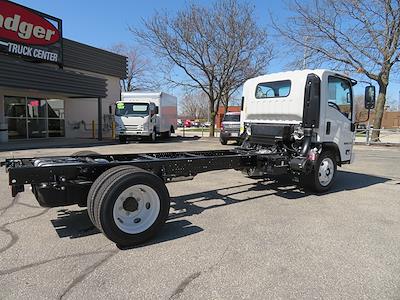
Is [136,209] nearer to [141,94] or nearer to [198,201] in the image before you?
[198,201]

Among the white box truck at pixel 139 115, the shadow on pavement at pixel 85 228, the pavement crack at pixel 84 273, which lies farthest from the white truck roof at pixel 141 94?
the pavement crack at pixel 84 273

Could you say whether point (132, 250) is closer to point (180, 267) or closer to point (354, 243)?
point (180, 267)

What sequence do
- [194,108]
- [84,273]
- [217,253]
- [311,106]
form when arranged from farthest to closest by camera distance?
[194,108]
[311,106]
[217,253]
[84,273]

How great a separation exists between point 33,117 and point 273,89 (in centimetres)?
1807

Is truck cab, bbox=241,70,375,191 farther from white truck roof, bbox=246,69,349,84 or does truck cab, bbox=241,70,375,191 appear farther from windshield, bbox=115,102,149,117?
windshield, bbox=115,102,149,117

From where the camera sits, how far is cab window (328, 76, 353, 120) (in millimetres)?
7238

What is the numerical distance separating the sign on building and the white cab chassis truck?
48.8 ft

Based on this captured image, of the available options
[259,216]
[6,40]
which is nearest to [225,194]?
[259,216]

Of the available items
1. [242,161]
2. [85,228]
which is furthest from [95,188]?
[242,161]

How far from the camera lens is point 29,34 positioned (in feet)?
61.2

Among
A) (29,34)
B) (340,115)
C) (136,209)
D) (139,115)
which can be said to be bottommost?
(136,209)

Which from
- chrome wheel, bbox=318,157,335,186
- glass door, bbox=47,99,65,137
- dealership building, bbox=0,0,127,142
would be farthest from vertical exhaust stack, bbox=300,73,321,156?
glass door, bbox=47,99,65,137

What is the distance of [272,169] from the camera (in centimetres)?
679

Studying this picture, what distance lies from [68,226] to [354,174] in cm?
822
